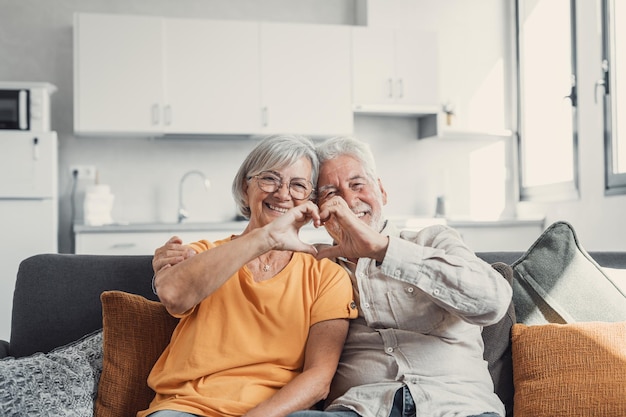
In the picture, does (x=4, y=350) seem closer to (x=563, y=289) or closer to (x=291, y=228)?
(x=291, y=228)

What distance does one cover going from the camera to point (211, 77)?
14.8ft

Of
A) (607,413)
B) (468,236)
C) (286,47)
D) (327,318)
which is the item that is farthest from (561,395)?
(286,47)

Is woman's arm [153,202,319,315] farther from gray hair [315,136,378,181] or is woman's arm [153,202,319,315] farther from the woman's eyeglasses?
gray hair [315,136,378,181]

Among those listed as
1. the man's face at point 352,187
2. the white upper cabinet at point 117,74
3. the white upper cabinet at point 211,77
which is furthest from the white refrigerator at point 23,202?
the man's face at point 352,187

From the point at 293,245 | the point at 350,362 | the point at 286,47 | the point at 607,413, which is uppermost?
the point at 286,47

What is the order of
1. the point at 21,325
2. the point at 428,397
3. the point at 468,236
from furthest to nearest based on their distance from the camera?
1. the point at 468,236
2. the point at 21,325
3. the point at 428,397

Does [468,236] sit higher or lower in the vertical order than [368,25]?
lower

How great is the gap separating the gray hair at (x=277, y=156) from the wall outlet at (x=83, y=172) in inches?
118

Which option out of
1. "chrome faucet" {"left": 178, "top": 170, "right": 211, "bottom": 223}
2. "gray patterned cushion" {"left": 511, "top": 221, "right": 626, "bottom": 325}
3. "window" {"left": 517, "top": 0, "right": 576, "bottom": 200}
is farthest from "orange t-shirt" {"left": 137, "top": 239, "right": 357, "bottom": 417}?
"window" {"left": 517, "top": 0, "right": 576, "bottom": 200}

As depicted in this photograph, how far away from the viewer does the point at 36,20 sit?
468cm

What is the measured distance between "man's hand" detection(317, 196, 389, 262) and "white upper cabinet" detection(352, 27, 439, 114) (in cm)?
318

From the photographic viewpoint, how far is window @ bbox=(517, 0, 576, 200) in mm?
4637

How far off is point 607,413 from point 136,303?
1.24 metres

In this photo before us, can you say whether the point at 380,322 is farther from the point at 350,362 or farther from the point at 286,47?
the point at 286,47
